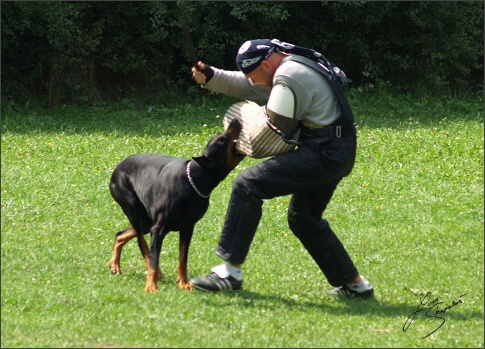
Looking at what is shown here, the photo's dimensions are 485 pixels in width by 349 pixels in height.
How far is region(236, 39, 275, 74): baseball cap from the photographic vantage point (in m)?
6.46

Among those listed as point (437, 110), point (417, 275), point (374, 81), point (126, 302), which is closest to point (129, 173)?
point (126, 302)

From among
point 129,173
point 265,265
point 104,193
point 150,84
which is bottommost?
point 150,84

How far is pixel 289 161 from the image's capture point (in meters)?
6.36

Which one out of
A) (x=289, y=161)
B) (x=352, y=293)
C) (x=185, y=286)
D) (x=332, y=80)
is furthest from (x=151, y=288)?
(x=332, y=80)

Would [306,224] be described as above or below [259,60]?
below

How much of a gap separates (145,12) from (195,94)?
1761mm

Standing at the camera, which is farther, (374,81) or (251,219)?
(374,81)

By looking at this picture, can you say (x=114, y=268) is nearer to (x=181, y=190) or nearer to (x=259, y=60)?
(x=181, y=190)

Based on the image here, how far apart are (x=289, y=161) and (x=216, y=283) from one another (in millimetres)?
1067

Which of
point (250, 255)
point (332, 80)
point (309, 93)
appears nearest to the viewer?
point (309, 93)

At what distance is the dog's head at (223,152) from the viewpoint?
260 inches

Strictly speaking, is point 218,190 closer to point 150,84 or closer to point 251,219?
point 251,219

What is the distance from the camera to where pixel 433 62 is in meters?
17.5

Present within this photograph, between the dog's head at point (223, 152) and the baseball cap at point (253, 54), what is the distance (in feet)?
1.41
